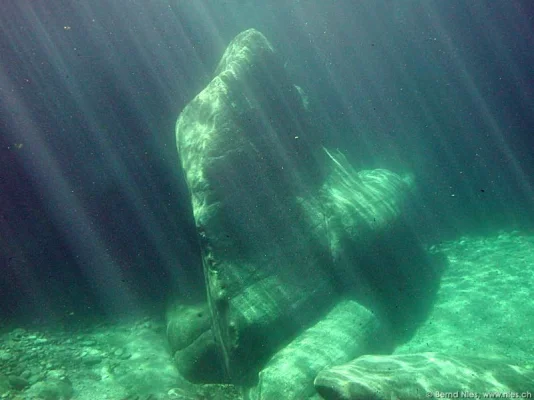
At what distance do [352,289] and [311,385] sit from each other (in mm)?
2428

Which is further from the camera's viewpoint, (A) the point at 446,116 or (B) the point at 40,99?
(A) the point at 446,116

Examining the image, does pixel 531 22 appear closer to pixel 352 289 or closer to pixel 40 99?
pixel 352 289

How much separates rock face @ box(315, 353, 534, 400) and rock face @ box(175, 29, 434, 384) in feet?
5.34

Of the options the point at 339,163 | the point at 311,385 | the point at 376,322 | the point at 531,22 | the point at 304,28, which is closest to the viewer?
the point at 311,385

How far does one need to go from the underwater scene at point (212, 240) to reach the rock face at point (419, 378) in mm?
27

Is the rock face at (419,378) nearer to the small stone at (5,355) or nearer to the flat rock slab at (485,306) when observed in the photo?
the flat rock slab at (485,306)

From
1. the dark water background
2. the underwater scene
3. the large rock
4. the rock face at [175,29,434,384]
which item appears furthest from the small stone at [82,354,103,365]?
the large rock

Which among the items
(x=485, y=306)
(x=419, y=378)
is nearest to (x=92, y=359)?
(x=419, y=378)

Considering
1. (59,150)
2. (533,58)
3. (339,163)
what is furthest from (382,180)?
(533,58)

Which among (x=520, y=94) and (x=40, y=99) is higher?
(x=40, y=99)

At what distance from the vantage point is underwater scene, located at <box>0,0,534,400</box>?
5320mm

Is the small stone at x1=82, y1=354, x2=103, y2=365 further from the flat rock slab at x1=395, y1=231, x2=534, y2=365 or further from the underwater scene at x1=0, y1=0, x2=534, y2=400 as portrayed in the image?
the flat rock slab at x1=395, y1=231, x2=534, y2=365

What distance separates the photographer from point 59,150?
915 cm

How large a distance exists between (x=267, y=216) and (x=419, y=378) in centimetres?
334
